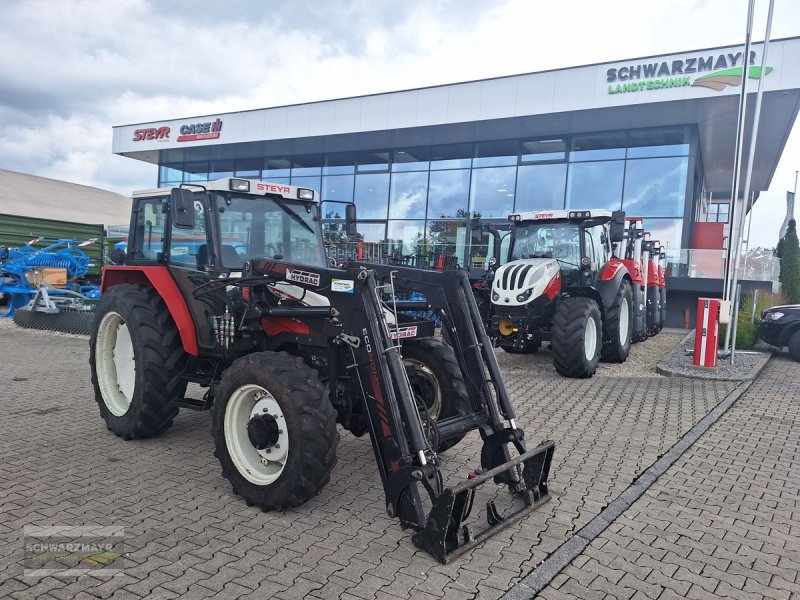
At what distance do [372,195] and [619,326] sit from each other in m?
A: 13.7

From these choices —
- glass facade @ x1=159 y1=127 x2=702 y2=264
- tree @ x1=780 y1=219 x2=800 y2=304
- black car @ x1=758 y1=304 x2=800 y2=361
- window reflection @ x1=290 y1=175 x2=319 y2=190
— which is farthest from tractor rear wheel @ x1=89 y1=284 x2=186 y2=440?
tree @ x1=780 y1=219 x2=800 y2=304

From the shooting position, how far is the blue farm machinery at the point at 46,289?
1227cm

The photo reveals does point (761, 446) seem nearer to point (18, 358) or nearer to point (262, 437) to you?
point (262, 437)

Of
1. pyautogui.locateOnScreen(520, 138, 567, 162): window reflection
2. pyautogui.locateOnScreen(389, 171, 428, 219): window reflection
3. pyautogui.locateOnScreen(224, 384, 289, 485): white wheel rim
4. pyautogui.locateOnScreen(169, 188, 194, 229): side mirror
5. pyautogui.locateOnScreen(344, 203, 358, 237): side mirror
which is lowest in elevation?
pyautogui.locateOnScreen(224, 384, 289, 485): white wheel rim

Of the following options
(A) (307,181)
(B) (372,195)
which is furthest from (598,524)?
(A) (307,181)

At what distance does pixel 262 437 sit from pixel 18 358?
24.1 feet

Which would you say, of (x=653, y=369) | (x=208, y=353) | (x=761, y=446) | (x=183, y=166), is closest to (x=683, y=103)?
(x=653, y=369)

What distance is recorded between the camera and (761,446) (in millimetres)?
5477

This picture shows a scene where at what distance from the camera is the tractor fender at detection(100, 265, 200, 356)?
4.81 meters

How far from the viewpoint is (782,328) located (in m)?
11.1

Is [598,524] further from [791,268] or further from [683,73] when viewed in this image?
[791,268]

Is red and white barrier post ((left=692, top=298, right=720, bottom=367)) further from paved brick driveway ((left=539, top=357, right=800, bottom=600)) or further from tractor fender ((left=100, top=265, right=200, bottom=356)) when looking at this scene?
tractor fender ((left=100, top=265, right=200, bottom=356))

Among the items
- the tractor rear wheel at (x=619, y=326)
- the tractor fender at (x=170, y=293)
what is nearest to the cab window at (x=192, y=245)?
the tractor fender at (x=170, y=293)

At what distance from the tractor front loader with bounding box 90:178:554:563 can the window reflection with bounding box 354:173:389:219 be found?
16.4m
